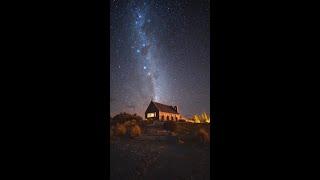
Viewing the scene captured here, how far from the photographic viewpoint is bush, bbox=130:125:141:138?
221 cm

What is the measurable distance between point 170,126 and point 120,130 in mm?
400

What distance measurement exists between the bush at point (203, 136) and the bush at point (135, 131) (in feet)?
1.53

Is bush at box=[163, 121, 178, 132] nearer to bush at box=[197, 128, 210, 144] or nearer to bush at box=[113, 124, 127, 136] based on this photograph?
bush at box=[197, 128, 210, 144]

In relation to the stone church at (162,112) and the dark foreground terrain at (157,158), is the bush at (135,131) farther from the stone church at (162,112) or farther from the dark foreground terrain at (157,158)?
the stone church at (162,112)

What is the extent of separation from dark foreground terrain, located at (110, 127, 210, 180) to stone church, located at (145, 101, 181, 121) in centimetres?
12

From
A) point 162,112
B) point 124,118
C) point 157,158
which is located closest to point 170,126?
point 162,112

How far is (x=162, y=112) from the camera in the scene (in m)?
2.09

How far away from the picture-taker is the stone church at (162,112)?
6.86ft

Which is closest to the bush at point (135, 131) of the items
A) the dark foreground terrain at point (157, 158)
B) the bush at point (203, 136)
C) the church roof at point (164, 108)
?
the dark foreground terrain at point (157, 158)

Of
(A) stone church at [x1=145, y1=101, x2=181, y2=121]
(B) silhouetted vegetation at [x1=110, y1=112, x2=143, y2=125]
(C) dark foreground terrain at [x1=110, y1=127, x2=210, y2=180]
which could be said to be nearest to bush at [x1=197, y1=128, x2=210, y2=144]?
(C) dark foreground terrain at [x1=110, y1=127, x2=210, y2=180]
